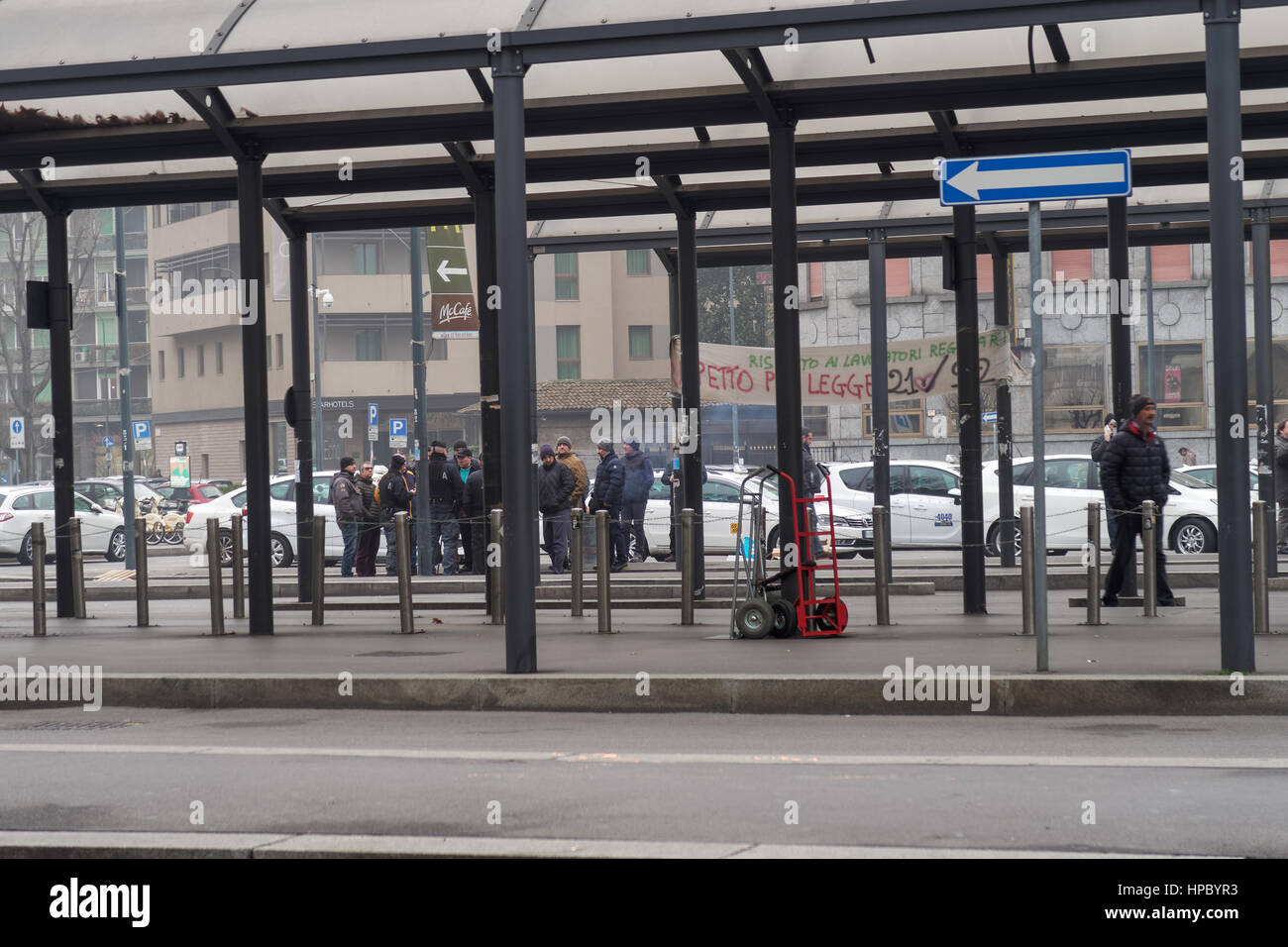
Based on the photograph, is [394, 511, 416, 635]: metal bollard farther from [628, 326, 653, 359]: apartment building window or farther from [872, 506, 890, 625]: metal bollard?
[628, 326, 653, 359]: apartment building window

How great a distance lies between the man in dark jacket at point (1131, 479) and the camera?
15.5 m

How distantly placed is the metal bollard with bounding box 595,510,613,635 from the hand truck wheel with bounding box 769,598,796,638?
155 centimetres

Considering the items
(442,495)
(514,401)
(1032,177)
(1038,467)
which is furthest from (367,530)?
(1032,177)

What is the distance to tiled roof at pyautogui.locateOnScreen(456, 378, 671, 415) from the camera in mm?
67125

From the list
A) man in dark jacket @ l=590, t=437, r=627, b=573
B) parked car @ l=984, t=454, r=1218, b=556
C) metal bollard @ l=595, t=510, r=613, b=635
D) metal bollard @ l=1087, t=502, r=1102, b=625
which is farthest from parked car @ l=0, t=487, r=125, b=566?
metal bollard @ l=1087, t=502, r=1102, b=625

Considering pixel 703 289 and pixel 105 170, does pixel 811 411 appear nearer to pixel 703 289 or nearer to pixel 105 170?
pixel 703 289

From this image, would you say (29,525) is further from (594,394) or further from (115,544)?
(594,394)

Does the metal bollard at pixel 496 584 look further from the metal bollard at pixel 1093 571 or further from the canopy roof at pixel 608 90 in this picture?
the metal bollard at pixel 1093 571

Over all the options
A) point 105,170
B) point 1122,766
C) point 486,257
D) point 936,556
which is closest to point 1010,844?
point 1122,766

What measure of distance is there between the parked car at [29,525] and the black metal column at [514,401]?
23569 millimetres

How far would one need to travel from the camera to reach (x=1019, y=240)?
66.3ft

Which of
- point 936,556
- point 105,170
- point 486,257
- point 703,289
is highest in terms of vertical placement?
point 703,289
